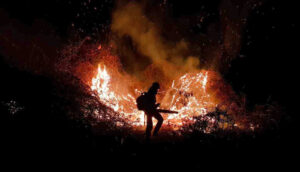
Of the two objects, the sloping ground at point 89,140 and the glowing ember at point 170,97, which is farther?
the glowing ember at point 170,97

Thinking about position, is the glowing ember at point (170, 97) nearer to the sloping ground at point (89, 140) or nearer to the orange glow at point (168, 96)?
the orange glow at point (168, 96)

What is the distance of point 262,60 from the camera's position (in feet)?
43.2

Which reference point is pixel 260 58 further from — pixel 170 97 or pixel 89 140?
pixel 89 140

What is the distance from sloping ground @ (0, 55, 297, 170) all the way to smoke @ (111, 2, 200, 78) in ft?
27.6

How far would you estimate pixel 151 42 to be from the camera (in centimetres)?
1736

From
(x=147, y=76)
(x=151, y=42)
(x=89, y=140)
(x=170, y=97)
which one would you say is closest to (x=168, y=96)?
(x=170, y=97)

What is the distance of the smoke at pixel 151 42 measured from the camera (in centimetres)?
1620

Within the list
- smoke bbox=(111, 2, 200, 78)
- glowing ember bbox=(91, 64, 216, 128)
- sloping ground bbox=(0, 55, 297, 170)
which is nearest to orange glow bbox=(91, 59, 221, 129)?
glowing ember bbox=(91, 64, 216, 128)

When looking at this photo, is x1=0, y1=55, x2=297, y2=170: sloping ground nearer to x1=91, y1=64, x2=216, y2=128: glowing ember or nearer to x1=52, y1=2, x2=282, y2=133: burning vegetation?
x1=52, y1=2, x2=282, y2=133: burning vegetation

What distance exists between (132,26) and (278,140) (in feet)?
40.6

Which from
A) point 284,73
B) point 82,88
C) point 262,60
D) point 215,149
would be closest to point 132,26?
point 82,88

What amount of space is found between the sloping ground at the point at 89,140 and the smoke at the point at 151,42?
842 centimetres

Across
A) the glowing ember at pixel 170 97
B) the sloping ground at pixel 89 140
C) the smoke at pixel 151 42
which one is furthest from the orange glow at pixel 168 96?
the sloping ground at pixel 89 140

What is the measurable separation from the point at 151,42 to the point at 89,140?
12.2m
